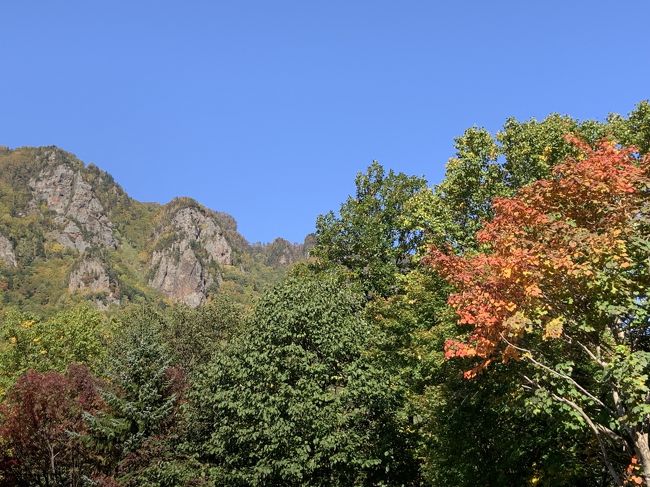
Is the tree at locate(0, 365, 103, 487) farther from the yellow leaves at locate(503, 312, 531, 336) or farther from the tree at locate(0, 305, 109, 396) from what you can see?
the yellow leaves at locate(503, 312, 531, 336)

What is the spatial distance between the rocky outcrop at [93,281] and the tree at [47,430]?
153m

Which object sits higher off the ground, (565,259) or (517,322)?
(565,259)

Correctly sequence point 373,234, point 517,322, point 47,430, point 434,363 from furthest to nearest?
point 373,234 < point 47,430 < point 434,363 < point 517,322

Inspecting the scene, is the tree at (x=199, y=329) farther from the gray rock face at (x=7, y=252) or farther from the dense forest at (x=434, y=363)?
the gray rock face at (x=7, y=252)

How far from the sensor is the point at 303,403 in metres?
15.8

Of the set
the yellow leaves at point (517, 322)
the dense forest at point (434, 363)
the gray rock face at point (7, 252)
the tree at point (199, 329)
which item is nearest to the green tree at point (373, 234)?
the dense forest at point (434, 363)

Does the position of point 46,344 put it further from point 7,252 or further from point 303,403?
point 7,252

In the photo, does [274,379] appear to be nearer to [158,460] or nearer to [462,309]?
[158,460]

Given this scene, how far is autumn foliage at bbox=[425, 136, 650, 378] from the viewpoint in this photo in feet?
27.1

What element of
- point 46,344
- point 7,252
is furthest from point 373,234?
point 7,252

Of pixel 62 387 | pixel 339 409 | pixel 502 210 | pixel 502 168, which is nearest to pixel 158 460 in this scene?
pixel 62 387

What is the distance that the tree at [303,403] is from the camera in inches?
620

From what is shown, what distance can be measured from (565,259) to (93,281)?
180365mm

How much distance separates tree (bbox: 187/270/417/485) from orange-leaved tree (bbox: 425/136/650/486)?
24.8 ft
